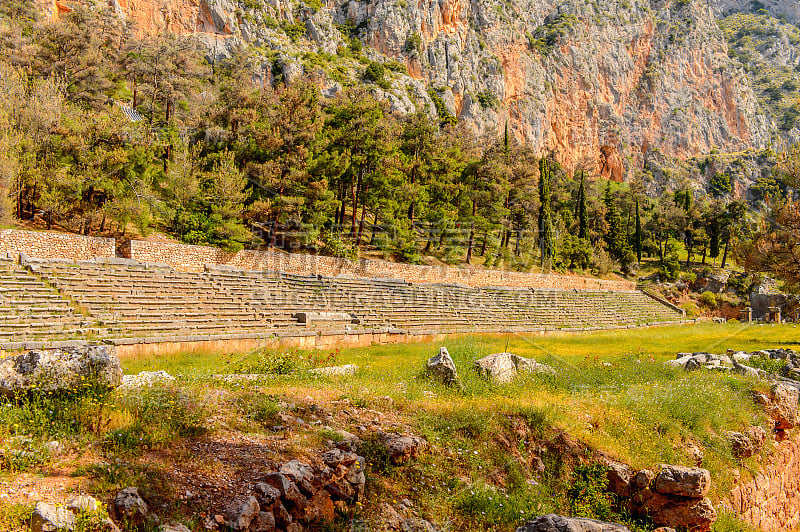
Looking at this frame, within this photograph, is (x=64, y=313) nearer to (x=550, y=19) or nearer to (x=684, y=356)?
(x=684, y=356)

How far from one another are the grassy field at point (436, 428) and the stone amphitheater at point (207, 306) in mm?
3054

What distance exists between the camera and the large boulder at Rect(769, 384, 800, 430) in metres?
11.2

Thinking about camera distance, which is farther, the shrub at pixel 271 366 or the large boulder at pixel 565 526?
the shrub at pixel 271 366

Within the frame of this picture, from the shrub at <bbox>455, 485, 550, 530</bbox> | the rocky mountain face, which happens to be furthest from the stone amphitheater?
the rocky mountain face

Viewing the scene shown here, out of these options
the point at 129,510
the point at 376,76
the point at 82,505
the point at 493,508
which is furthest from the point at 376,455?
the point at 376,76

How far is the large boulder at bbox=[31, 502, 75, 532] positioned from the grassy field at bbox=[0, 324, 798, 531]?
561 mm

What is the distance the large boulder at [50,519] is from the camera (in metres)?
3.55

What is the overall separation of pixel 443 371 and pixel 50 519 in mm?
7459

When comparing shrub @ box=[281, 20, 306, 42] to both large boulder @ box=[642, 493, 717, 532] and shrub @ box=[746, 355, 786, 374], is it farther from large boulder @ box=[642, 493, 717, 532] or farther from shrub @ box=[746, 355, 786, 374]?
large boulder @ box=[642, 493, 717, 532]

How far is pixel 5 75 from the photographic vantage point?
30.3 m

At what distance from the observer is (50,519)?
359 centimetres

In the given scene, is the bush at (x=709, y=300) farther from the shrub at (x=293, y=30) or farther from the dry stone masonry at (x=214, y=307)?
the shrub at (x=293, y=30)

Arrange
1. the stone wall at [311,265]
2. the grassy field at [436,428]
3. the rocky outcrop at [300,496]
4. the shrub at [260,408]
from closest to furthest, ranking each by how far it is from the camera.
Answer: the rocky outcrop at [300,496], the grassy field at [436,428], the shrub at [260,408], the stone wall at [311,265]

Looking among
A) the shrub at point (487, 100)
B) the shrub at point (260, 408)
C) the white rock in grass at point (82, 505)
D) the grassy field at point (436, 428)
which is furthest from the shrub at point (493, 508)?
the shrub at point (487, 100)
